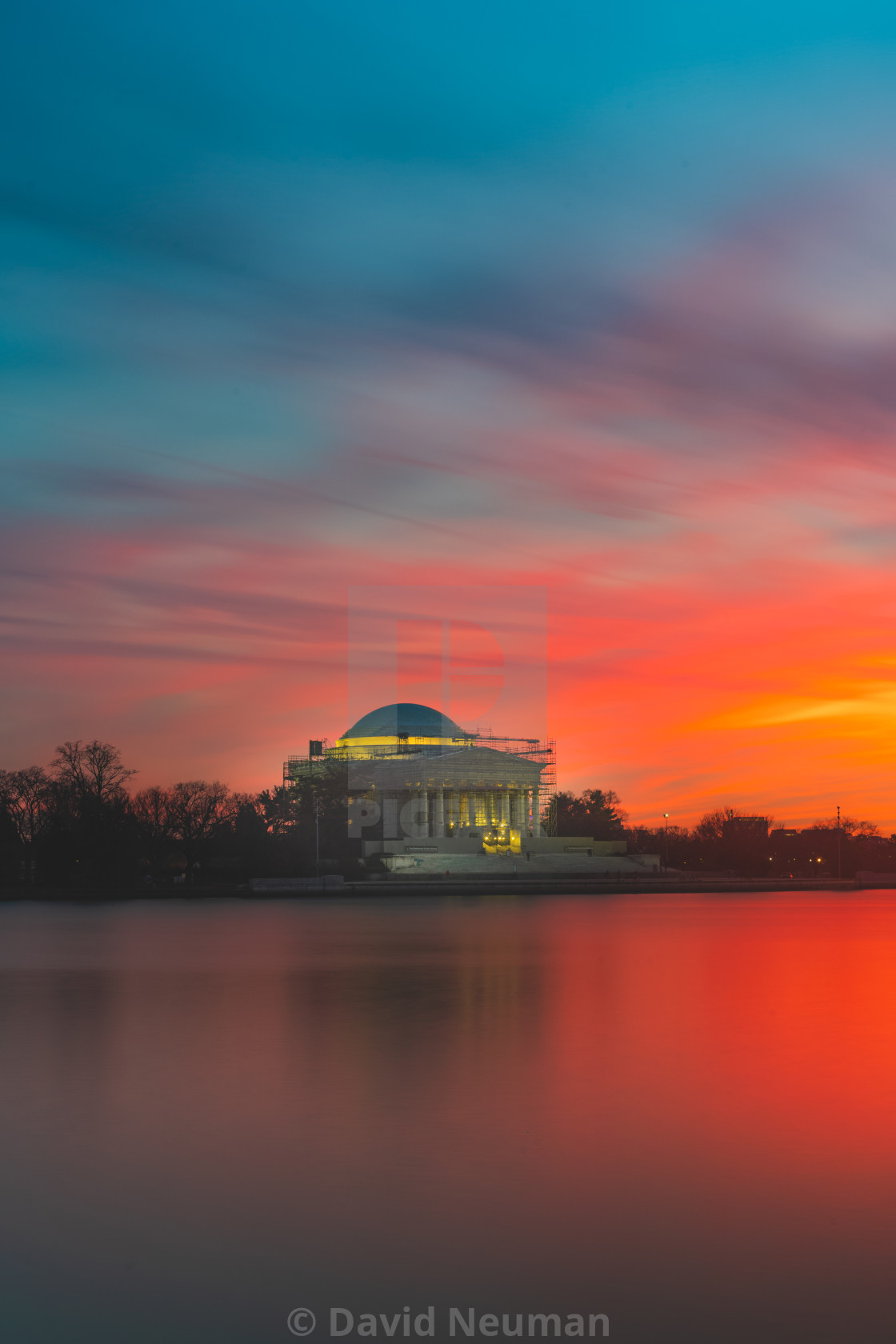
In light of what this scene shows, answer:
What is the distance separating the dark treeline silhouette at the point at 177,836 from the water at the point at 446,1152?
5853 cm

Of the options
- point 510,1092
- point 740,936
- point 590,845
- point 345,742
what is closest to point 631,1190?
point 510,1092

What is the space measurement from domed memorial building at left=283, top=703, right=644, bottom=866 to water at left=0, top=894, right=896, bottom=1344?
3531 inches

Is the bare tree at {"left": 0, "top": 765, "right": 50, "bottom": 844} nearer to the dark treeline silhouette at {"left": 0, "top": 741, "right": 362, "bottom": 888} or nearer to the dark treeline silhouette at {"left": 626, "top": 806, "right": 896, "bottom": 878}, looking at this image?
the dark treeline silhouette at {"left": 0, "top": 741, "right": 362, "bottom": 888}

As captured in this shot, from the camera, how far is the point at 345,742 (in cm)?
15912

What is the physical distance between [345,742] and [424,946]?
113458 millimetres

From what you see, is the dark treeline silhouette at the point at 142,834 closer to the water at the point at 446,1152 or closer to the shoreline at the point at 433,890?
the shoreline at the point at 433,890

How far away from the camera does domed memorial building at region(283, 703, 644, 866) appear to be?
5022 inches

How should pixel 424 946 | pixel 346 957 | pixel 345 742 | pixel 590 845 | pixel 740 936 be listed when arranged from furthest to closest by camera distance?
pixel 345 742 < pixel 590 845 < pixel 740 936 < pixel 424 946 < pixel 346 957

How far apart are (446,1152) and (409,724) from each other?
13994 centimetres

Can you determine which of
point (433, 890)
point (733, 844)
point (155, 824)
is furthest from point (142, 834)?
point (733, 844)

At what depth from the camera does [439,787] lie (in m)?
142

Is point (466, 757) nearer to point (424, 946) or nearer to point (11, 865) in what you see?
point (11, 865)

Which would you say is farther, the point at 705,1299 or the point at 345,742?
the point at 345,742

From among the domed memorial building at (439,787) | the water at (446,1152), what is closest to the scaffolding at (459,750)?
the domed memorial building at (439,787)
